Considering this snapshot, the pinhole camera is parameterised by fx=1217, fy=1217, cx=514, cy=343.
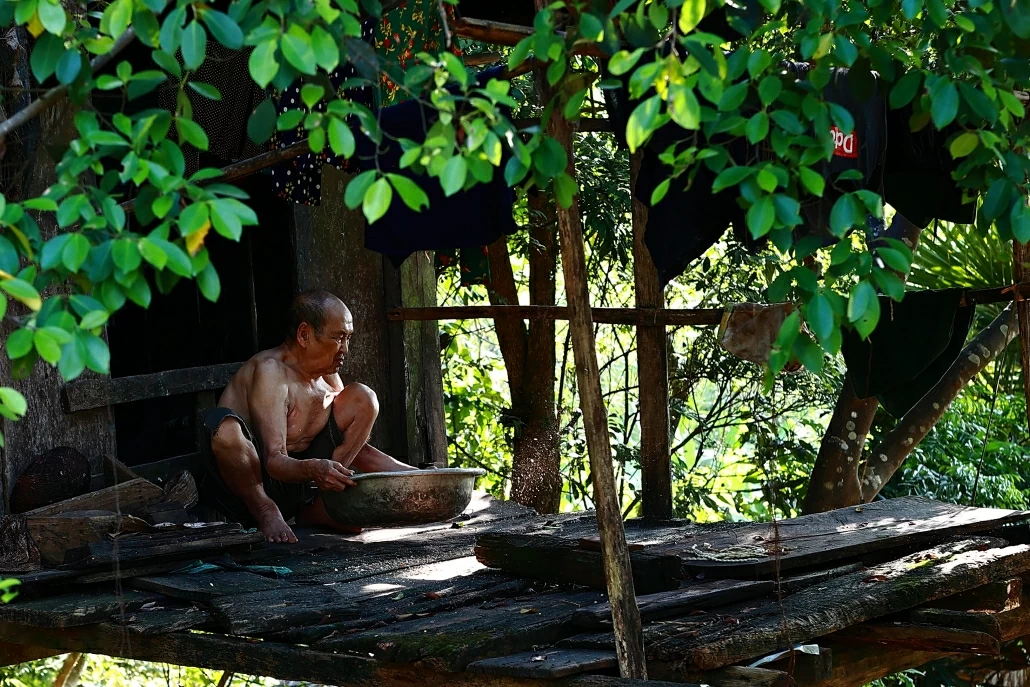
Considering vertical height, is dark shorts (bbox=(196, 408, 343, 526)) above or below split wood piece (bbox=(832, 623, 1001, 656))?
above

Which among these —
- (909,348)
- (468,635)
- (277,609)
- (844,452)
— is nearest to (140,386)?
(277,609)

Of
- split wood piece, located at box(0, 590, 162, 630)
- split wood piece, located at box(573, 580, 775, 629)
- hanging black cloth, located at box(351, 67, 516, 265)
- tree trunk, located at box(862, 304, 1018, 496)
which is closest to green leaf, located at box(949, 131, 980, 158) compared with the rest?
split wood piece, located at box(573, 580, 775, 629)

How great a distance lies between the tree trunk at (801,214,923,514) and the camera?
22.8 feet

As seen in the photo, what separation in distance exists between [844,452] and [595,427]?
13.1 feet

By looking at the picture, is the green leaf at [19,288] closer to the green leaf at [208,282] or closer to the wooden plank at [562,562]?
the green leaf at [208,282]

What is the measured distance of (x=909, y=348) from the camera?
4.71 metres

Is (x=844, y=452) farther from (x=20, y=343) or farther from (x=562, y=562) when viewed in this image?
(x=20, y=343)

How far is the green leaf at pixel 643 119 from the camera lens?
2361mm

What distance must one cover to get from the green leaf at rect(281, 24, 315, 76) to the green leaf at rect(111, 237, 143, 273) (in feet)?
1.45

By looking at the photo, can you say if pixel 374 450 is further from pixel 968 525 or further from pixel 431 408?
pixel 968 525

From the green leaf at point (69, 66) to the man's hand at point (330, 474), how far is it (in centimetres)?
282

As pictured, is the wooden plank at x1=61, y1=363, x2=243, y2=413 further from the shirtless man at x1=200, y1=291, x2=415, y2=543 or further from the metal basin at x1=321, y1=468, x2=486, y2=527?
the metal basin at x1=321, y1=468, x2=486, y2=527

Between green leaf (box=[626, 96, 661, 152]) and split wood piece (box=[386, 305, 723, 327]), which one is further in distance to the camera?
split wood piece (box=[386, 305, 723, 327])

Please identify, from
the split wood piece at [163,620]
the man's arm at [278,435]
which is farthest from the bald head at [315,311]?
the split wood piece at [163,620]
